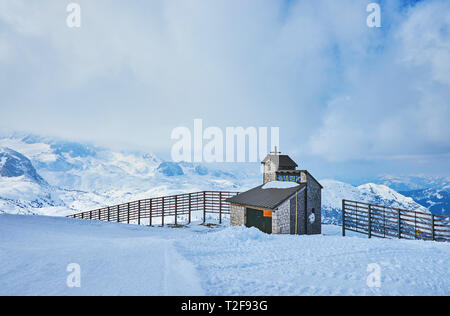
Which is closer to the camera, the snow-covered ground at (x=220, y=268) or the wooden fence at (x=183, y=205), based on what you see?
the snow-covered ground at (x=220, y=268)

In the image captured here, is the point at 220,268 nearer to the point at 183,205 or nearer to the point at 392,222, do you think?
the point at 392,222

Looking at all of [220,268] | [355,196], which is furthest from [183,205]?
[355,196]

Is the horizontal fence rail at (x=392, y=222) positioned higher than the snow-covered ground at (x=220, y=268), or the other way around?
the snow-covered ground at (x=220, y=268)

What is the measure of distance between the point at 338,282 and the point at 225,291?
226 cm

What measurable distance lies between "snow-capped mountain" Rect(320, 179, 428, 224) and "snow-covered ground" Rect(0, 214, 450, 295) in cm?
10901

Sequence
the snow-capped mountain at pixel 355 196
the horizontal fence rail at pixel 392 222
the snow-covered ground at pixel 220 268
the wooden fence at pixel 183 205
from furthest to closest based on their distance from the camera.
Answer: the snow-capped mountain at pixel 355 196 → the wooden fence at pixel 183 205 → the horizontal fence rail at pixel 392 222 → the snow-covered ground at pixel 220 268

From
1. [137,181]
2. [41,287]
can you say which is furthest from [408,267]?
[137,181]

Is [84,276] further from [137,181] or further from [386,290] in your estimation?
[137,181]

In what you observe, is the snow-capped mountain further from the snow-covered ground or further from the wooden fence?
the snow-covered ground

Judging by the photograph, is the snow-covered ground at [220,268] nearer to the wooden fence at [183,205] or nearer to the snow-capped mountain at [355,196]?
the wooden fence at [183,205]

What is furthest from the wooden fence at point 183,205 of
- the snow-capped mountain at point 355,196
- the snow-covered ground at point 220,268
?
the snow-capped mountain at point 355,196

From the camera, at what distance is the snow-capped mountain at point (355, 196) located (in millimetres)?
120600

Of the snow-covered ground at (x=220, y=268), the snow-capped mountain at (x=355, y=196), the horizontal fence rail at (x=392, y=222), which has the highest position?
the snow-covered ground at (x=220, y=268)

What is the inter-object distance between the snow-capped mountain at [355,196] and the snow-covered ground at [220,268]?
358 ft
